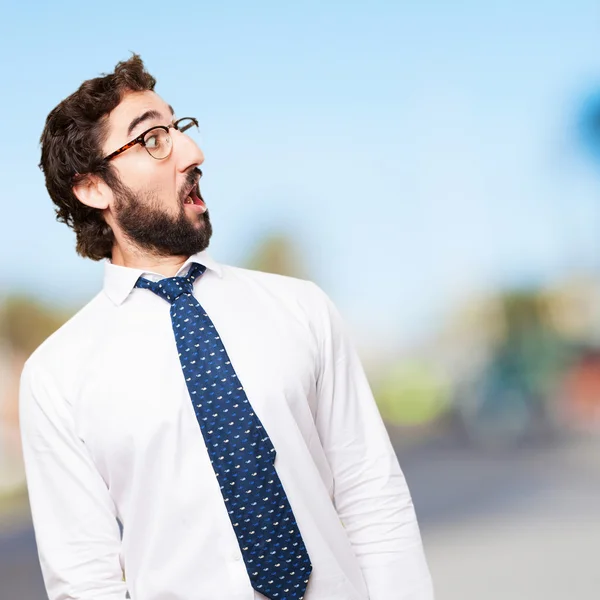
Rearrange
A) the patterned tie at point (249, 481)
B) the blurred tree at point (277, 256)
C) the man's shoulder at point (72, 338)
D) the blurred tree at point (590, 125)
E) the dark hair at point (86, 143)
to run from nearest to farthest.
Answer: the patterned tie at point (249, 481) → the man's shoulder at point (72, 338) → the dark hair at point (86, 143) → the blurred tree at point (277, 256) → the blurred tree at point (590, 125)

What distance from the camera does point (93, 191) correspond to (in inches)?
65.6

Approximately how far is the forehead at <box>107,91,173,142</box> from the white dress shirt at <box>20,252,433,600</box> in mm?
236

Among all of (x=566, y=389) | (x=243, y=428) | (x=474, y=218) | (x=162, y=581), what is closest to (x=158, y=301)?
(x=243, y=428)

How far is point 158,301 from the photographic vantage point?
157 centimetres

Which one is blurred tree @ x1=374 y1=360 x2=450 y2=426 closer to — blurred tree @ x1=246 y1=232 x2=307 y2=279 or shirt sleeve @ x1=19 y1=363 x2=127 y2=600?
blurred tree @ x1=246 y1=232 x2=307 y2=279

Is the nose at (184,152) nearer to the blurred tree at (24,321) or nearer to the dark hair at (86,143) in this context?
the dark hair at (86,143)

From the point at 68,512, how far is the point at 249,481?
0.29 meters

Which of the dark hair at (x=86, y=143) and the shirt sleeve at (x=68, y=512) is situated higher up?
the dark hair at (x=86, y=143)

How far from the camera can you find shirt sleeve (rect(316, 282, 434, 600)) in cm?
150

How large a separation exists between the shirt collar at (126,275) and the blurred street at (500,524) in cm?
304

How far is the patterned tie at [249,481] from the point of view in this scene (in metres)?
1.40

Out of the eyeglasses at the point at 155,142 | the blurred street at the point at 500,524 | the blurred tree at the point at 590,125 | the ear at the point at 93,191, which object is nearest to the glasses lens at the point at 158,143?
the eyeglasses at the point at 155,142

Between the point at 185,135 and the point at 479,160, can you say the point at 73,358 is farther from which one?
the point at 479,160

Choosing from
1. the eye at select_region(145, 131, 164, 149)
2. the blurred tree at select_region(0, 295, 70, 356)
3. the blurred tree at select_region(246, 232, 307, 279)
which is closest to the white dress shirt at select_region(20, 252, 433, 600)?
the eye at select_region(145, 131, 164, 149)
